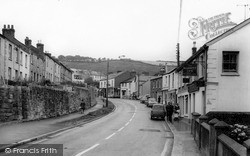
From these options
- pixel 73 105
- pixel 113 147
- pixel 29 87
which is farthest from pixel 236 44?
pixel 73 105

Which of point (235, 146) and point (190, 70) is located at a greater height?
point (190, 70)

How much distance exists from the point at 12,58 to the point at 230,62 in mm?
23051

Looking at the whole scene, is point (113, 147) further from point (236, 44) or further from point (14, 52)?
point (14, 52)

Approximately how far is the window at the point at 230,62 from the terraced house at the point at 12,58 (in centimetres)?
1728

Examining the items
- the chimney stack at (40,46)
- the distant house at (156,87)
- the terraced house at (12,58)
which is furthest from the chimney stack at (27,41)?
the distant house at (156,87)

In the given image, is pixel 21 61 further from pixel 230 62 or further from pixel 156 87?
pixel 156 87

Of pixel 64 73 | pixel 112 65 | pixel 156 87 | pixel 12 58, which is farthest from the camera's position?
pixel 112 65

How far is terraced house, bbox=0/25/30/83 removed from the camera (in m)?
32.1

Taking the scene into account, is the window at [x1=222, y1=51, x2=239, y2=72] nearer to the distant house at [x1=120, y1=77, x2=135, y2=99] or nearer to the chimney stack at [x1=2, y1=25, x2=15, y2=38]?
the chimney stack at [x1=2, y1=25, x2=15, y2=38]

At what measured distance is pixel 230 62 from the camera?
23.7 meters

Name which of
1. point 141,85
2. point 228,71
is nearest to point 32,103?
point 228,71

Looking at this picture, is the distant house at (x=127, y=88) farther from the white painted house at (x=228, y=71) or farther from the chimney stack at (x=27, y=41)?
the white painted house at (x=228, y=71)

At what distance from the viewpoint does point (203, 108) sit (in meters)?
25.1

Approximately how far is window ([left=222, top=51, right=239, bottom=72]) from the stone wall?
15.0m
